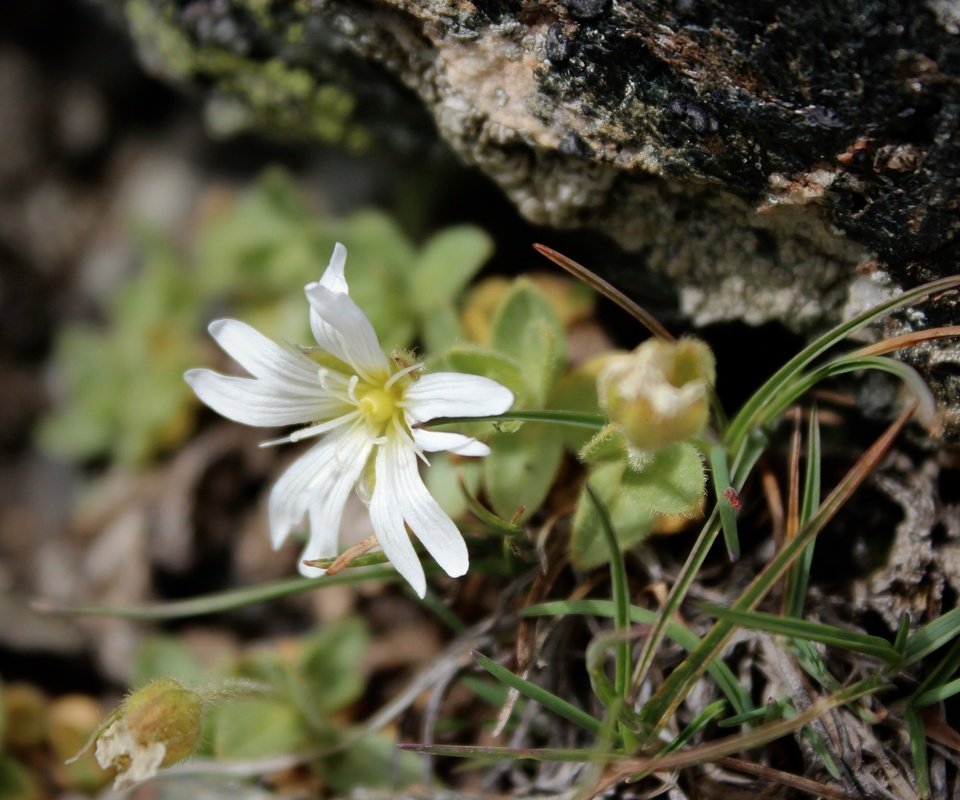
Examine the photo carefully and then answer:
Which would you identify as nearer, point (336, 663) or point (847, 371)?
point (847, 371)

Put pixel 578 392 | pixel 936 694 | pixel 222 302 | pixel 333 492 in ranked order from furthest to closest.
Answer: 1. pixel 222 302
2. pixel 578 392
3. pixel 333 492
4. pixel 936 694

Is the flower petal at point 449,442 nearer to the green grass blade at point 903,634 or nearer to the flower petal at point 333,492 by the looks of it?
the flower petal at point 333,492

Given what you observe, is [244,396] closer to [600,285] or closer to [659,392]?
[600,285]

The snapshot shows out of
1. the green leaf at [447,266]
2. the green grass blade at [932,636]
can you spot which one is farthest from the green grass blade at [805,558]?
the green leaf at [447,266]

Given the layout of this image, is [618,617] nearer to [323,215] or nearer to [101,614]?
[101,614]

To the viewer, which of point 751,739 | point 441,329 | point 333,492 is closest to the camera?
point 751,739

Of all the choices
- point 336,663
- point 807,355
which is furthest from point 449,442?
point 336,663
